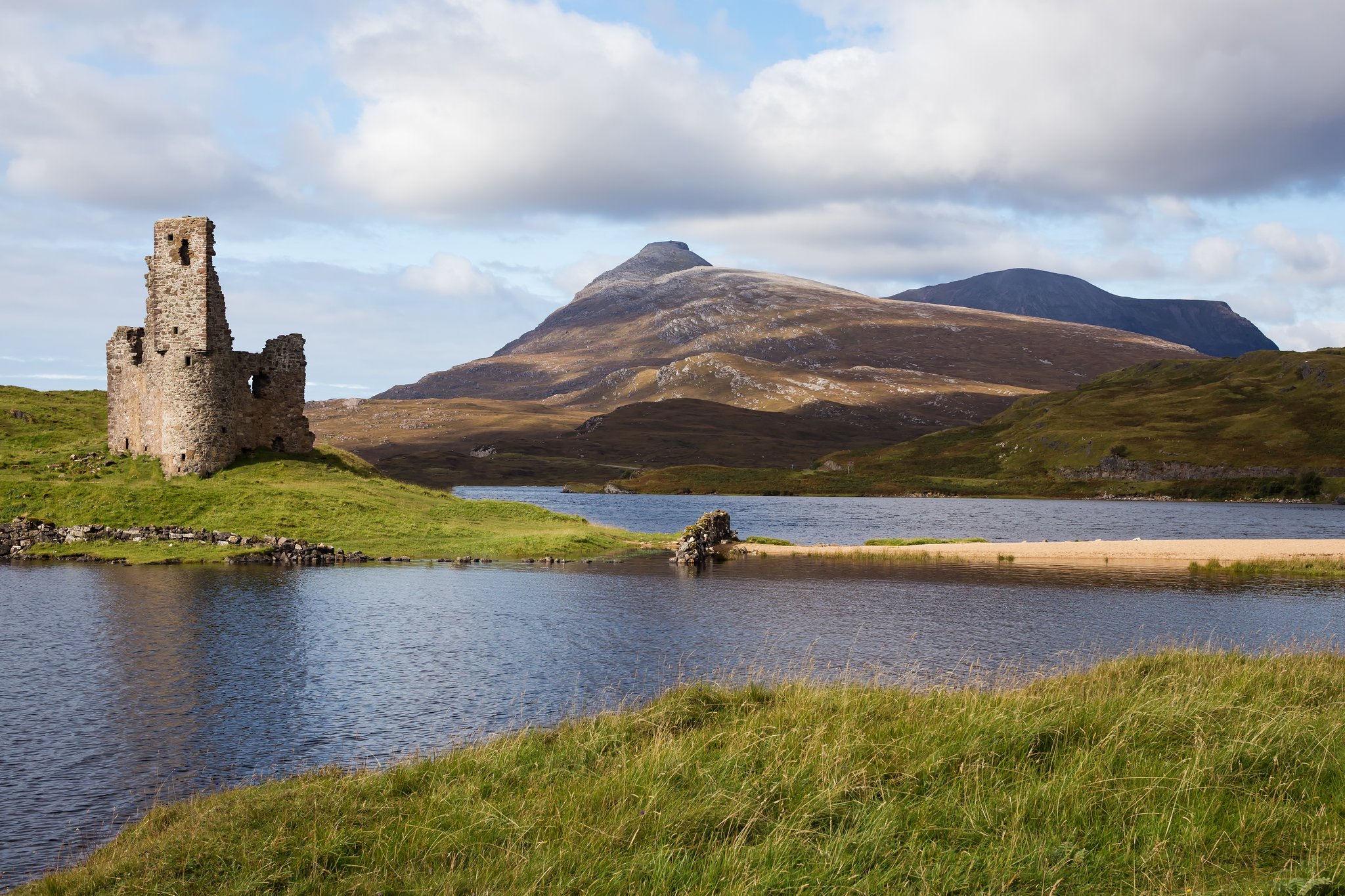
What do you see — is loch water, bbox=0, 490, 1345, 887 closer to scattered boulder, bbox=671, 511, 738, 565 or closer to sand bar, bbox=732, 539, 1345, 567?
scattered boulder, bbox=671, 511, 738, 565

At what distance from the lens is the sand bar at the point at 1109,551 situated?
67.5 metres

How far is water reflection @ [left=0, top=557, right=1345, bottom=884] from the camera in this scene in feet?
64.9

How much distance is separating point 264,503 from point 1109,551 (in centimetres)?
5661

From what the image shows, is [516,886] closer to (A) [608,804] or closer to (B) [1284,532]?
(A) [608,804]

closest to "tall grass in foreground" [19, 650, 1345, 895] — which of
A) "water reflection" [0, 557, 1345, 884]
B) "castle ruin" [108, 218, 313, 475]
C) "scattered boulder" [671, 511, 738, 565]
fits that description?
"water reflection" [0, 557, 1345, 884]

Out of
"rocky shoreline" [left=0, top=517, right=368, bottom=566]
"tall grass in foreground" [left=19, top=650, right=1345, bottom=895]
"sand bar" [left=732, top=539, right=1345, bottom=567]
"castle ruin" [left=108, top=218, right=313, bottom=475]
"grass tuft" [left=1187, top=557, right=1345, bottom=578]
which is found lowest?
"grass tuft" [left=1187, top=557, right=1345, bottom=578]

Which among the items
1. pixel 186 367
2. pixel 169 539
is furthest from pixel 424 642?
pixel 186 367

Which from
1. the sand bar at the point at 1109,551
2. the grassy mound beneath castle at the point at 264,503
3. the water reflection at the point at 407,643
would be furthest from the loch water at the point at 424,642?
the sand bar at the point at 1109,551

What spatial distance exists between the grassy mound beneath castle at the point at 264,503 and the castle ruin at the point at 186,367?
5.46 feet

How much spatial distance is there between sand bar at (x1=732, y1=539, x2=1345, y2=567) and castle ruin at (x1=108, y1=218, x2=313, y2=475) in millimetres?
34090

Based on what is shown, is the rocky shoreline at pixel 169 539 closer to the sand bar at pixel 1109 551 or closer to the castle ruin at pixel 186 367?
the castle ruin at pixel 186 367

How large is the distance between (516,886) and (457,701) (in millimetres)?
14027

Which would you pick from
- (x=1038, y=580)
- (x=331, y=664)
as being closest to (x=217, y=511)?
(x=331, y=664)

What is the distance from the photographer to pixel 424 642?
3244 cm
